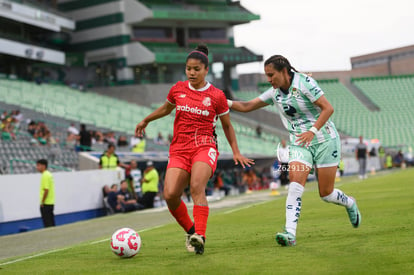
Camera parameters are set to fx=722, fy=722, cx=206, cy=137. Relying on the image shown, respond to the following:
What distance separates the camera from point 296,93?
8.45m

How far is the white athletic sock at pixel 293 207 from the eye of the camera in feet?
26.7

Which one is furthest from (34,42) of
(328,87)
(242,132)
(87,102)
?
(328,87)

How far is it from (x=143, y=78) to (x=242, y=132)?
16407mm

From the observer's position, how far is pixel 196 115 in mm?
8156

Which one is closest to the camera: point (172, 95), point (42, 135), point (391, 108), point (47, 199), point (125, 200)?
point (172, 95)

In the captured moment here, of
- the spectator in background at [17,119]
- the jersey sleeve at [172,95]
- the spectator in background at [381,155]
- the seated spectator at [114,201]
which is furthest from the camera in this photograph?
the spectator in background at [381,155]

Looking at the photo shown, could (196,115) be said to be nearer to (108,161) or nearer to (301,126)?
(301,126)

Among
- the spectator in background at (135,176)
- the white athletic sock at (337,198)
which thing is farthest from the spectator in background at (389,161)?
the white athletic sock at (337,198)

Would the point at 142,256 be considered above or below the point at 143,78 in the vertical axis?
below

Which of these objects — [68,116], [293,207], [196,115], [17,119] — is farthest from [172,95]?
[68,116]

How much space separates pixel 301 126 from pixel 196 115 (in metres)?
1.33

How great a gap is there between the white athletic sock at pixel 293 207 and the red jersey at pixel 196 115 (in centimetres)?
109

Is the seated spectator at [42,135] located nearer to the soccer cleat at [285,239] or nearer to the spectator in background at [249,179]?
the spectator in background at [249,179]

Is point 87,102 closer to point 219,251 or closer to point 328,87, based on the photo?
point 328,87
